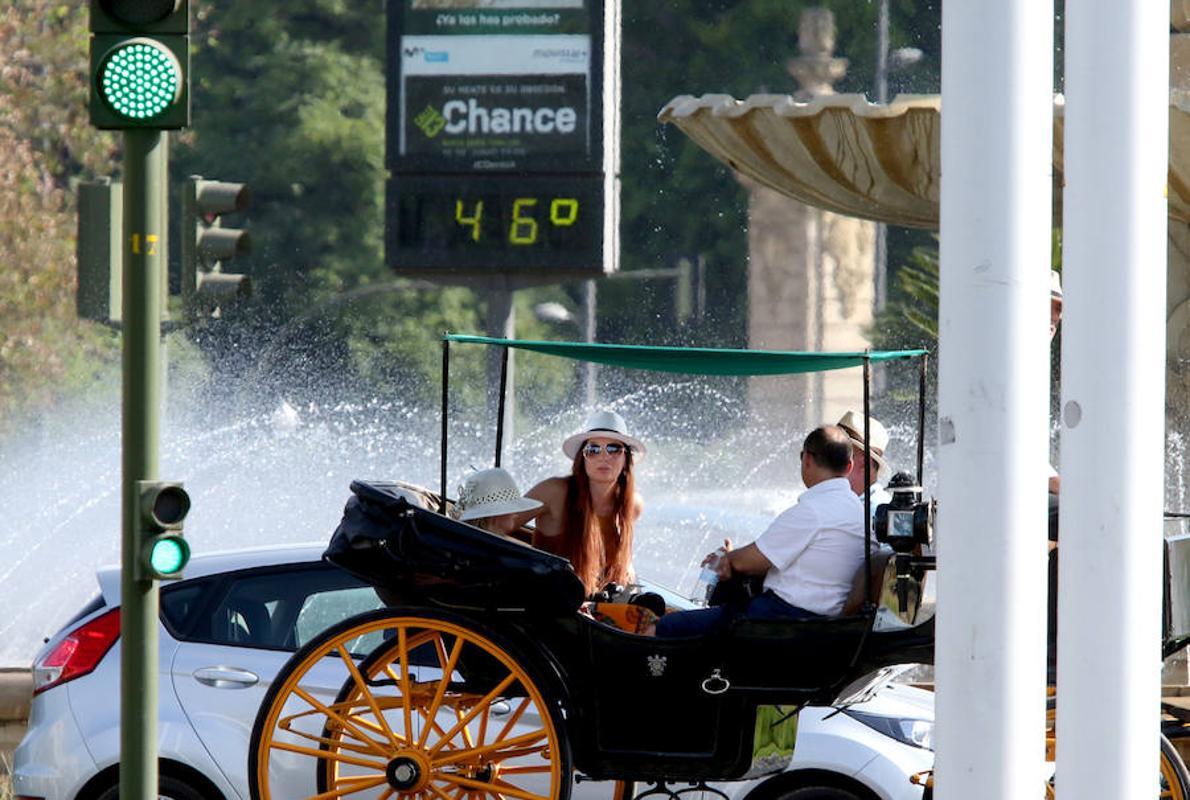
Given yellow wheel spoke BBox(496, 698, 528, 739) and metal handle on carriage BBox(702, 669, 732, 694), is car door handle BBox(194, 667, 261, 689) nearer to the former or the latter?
yellow wheel spoke BBox(496, 698, 528, 739)

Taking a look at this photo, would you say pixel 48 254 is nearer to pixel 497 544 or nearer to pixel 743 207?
pixel 743 207

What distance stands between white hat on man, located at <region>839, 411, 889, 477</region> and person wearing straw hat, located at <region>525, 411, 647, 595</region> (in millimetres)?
696

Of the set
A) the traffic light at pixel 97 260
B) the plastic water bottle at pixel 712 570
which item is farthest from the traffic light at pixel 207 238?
the plastic water bottle at pixel 712 570

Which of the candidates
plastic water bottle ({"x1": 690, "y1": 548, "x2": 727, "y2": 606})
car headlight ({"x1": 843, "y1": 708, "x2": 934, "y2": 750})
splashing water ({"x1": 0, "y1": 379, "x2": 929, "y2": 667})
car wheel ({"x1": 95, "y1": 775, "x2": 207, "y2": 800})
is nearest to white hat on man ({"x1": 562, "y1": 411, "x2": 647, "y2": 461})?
plastic water bottle ({"x1": 690, "y1": 548, "x2": 727, "y2": 606})

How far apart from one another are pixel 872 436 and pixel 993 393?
2914mm

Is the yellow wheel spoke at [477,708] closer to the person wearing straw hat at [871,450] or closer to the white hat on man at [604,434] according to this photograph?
the white hat on man at [604,434]

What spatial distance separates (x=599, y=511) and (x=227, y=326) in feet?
116

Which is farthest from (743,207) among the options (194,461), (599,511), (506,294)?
(599,511)

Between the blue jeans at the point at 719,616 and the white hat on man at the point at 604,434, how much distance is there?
0.99 metres

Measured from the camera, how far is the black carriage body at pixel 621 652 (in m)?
6.89

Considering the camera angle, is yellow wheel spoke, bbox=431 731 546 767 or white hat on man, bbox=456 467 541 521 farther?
white hat on man, bbox=456 467 541 521

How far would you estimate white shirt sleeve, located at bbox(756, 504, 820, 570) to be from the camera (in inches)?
278

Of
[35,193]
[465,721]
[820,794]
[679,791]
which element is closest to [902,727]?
[820,794]

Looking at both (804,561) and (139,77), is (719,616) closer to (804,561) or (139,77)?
(804,561)
